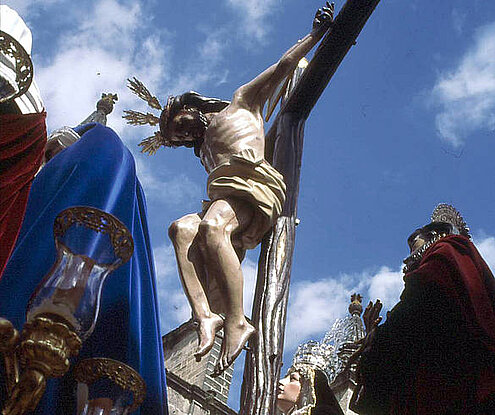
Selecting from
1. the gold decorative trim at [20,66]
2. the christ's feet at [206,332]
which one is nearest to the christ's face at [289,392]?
the christ's feet at [206,332]

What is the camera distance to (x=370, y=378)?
11.4 feet

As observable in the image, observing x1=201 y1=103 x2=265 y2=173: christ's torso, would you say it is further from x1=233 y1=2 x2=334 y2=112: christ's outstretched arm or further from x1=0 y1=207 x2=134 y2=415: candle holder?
x1=0 y1=207 x2=134 y2=415: candle holder

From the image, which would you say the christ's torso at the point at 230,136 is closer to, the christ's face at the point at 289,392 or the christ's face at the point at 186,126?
the christ's face at the point at 186,126

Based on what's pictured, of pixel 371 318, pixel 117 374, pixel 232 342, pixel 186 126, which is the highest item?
pixel 186 126

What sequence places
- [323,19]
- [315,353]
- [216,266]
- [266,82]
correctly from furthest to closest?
[315,353] → [323,19] → [266,82] → [216,266]

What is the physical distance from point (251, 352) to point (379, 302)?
0.92 m

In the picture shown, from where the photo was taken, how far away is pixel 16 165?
3.50 metres

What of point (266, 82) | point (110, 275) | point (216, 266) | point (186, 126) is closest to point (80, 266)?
point (110, 275)

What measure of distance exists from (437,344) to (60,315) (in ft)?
6.21

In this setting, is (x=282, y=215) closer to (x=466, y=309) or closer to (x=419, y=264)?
(x=419, y=264)

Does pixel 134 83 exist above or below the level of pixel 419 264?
above

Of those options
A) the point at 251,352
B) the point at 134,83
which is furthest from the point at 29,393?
the point at 134,83

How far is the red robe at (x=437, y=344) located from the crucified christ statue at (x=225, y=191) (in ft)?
2.16

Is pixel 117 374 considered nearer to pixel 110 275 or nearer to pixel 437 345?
pixel 110 275
